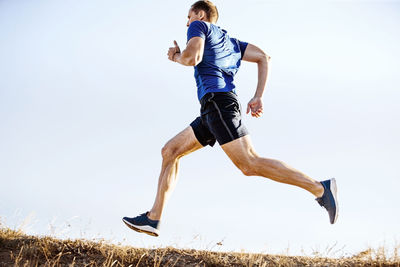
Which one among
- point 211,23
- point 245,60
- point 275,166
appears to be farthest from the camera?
point 245,60

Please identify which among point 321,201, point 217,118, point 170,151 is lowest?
point 321,201

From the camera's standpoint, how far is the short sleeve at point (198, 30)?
364 cm

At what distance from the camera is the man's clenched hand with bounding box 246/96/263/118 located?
3858mm

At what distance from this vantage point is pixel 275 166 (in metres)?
3.54

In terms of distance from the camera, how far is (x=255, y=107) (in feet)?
12.8

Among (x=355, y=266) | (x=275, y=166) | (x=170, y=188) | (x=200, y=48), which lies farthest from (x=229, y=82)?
(x=355, y=266)

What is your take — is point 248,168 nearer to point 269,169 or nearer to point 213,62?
point 269,169

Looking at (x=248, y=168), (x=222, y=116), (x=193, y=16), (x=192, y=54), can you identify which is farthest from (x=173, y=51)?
(x=248, y=168)

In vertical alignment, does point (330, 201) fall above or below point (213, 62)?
below

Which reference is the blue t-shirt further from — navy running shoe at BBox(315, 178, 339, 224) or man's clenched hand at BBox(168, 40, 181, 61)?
navy running shoe at BBox(315, 178, 339, 224)

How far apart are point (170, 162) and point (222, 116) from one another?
0.82m

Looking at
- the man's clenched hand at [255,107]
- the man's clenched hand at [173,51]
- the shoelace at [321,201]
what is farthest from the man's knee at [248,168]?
the man's clenched hand at [173,51]

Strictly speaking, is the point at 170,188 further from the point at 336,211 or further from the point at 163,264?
the point at 336,211

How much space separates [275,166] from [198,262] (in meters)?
1.36
